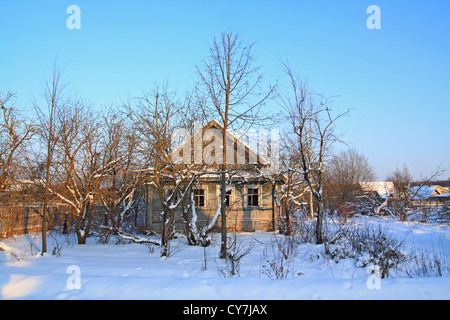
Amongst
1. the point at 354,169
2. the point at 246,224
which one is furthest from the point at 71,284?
the point at 354,169

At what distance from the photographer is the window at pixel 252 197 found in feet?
62.5

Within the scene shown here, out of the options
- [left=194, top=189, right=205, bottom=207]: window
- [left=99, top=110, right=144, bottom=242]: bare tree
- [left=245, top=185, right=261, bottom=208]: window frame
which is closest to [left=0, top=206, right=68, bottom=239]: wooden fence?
[left=99, top=110, right=144, bottom=242]: bare tree

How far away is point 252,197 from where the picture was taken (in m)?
19.2

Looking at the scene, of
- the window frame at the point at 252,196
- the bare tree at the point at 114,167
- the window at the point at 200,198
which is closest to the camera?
the bare tree at the point at 114,167

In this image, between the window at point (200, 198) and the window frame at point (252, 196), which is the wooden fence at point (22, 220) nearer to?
the window at point (200, 198)

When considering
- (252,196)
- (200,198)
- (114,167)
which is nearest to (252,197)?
(252,196)

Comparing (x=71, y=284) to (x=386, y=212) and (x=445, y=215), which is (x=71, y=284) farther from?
(x=386, y=212)

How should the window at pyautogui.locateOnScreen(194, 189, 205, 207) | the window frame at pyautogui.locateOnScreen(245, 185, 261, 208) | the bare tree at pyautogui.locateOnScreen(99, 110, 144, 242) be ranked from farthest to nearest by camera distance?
the window frame at pyautogui.locateOnScreen(245, 185, 261, 208) → the window at pyautogui.locateOnScreen(194, 189, 205, 207) → the bare tree at pyautogui.locateOnScreen(99, 110, 144, 242)

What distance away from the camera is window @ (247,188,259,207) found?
19062 mm

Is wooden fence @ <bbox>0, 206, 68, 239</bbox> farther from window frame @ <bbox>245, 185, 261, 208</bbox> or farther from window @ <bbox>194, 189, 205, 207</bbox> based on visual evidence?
window frame @ <bbox>245, 185, 261, 208</bbox>

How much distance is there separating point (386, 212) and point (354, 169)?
95.8 ft

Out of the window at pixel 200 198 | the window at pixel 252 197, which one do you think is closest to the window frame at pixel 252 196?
the window at pixel 252 197

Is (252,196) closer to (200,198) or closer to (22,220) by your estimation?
(200,198)
